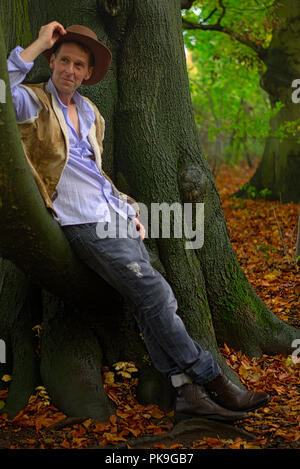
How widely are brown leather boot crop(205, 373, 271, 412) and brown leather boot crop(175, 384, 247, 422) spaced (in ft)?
0.14

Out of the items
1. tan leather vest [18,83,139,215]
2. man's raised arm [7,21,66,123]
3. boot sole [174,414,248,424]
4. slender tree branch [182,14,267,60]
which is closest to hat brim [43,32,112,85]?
man's raised arm [7,21,66,123]

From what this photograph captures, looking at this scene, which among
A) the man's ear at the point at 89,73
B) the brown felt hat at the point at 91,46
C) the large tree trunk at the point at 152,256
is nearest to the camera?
the brown felt hat at the point at 91,46

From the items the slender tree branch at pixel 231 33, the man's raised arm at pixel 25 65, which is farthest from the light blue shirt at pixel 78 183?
the slender tree branch at pixel 231 33

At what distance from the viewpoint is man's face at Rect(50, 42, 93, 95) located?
11.6ft

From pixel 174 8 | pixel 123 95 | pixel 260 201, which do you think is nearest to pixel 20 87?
pixel 123 95

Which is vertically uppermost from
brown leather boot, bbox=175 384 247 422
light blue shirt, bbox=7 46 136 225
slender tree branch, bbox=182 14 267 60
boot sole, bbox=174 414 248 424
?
slender tree branch, bbox=182 14 267 60

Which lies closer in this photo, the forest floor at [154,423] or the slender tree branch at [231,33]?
the forest floor at [154,423]

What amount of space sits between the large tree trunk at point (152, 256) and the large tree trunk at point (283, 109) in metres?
7.34

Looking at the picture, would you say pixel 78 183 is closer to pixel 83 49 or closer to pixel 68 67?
pixel 68 67

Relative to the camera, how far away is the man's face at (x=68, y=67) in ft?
11.6

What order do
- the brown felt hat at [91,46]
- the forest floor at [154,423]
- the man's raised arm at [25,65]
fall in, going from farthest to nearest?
the brown felt hat at [91,46] < the forest floor at [154,423] < the man's raised arm at [25,65]

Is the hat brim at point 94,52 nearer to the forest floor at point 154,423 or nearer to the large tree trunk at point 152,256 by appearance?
the large tree trunk at point 152,256

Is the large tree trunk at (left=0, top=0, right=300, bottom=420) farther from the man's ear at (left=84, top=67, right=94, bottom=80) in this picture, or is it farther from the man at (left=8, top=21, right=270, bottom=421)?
the man's ear at (left=84, top=67, right=94, bottom=80)

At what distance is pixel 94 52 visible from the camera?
12.2ft
